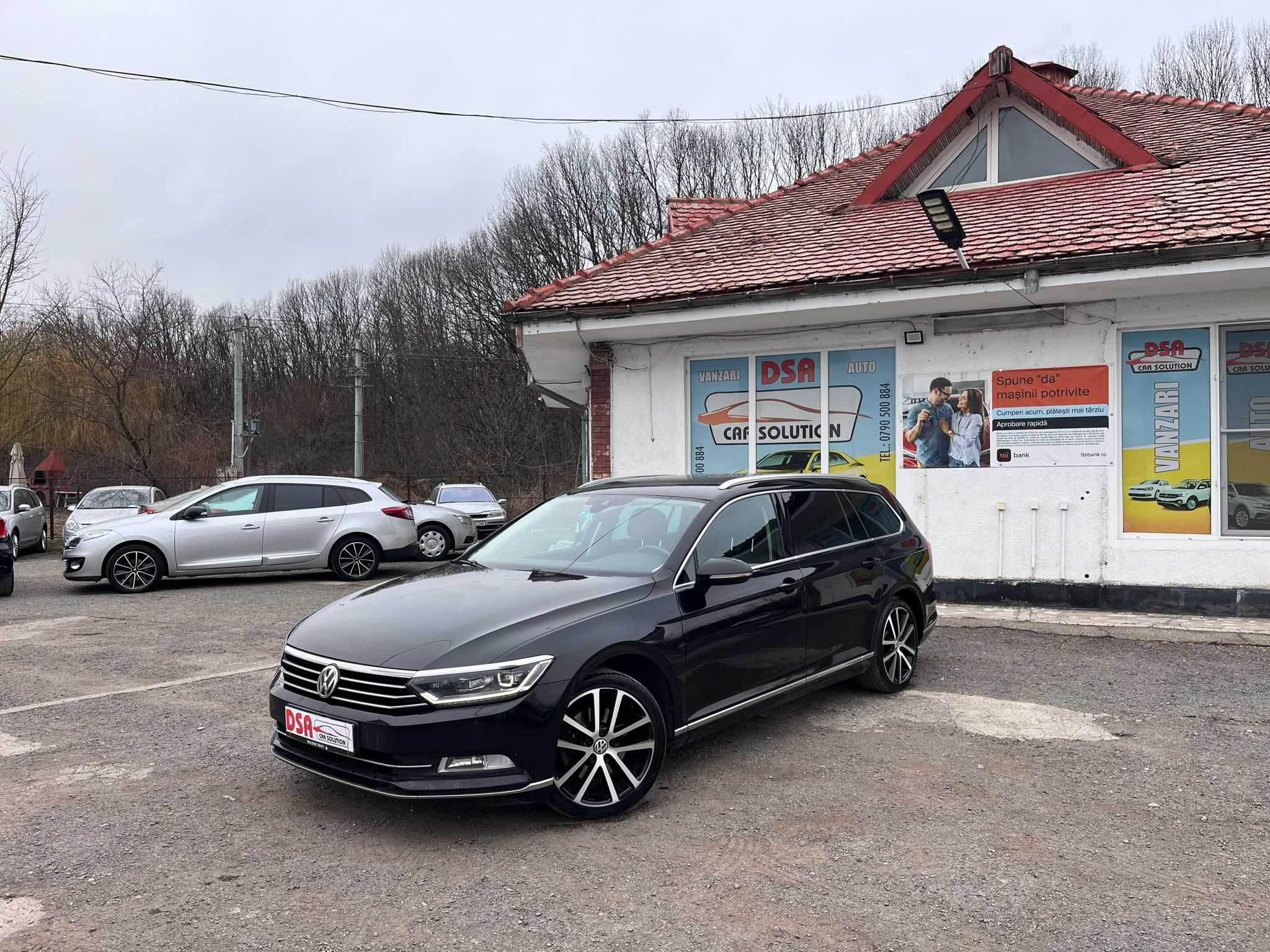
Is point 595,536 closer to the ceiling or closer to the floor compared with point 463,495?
closer to the ceiling

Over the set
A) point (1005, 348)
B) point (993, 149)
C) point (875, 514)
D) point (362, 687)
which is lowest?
point (362, 687)

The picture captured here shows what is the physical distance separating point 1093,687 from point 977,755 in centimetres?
201

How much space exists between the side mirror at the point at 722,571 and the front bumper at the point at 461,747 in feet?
3.50

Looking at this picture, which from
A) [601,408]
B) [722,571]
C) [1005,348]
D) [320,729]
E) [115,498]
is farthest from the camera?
[115,498]

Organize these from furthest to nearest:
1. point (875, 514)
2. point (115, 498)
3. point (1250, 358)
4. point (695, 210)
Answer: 1. point (115, 498)
2. point (695, 210)
3. point (1250, 358)
4. point (875, 514)

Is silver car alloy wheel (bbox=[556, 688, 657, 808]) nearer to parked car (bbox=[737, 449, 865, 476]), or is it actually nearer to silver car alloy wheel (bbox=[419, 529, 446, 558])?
parked car (bbox=[737, 449, 865, 476])

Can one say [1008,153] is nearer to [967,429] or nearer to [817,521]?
[967,429]

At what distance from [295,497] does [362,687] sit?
33.4ft

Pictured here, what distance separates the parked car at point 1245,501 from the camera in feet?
30.7

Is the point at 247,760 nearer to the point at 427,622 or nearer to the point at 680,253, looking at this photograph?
the point at 427,622

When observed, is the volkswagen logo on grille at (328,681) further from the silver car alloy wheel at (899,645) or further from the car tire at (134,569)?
the car tire at (134,569)

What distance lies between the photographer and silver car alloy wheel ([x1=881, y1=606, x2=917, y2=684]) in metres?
6.47

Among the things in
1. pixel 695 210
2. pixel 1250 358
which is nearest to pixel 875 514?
pixel 1250 358

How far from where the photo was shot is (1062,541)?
985 cm
